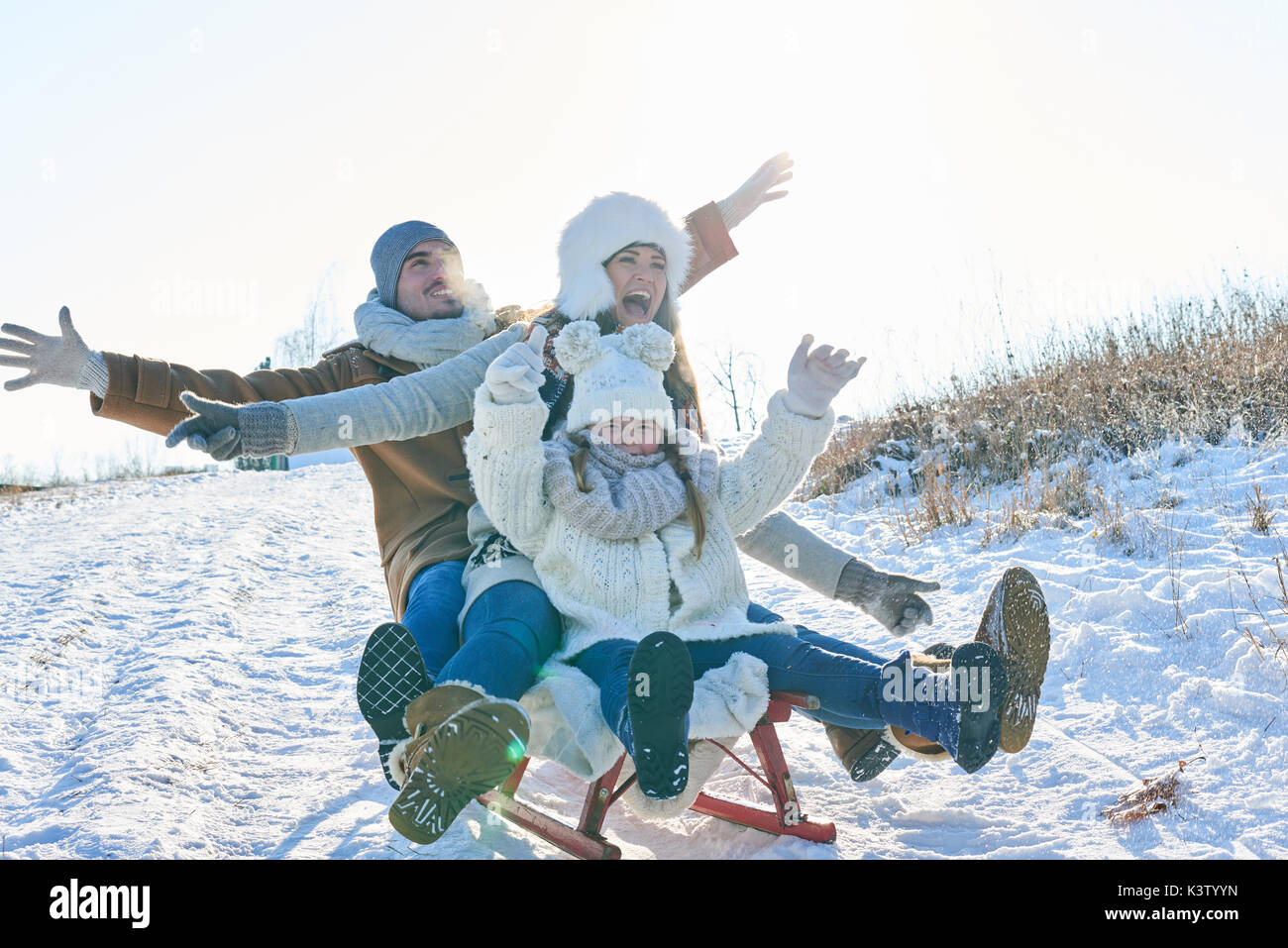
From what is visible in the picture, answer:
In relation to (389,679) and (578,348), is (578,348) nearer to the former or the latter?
(578,348)

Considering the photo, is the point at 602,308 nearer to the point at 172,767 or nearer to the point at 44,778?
the point at 172,767

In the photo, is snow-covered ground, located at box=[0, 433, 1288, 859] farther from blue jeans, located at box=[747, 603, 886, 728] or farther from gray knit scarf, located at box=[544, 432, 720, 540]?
gray knit scarf, located at box=[544, 432, 720, 540]

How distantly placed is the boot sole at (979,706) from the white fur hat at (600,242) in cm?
148

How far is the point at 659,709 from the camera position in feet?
6.06

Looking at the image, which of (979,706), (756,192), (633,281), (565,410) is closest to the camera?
(979,706)

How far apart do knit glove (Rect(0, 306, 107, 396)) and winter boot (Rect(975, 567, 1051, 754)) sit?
2.31 meters

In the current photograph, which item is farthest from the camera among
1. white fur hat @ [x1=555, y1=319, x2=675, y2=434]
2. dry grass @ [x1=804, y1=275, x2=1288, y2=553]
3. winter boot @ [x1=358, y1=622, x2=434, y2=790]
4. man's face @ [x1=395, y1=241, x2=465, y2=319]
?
dry grass @ [x1=804, y1=275, x2=1288, y2=553]

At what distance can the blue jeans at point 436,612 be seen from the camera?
7.64 feet

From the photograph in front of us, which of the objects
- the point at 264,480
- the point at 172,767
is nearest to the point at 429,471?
the point at 172,767

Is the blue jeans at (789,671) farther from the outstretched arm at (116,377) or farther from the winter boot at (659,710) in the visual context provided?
the outstretched arm at (116,377)

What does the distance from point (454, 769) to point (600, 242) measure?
1.67m

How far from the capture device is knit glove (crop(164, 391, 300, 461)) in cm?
208

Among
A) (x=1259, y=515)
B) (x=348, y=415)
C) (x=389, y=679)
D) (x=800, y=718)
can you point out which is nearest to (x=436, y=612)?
(x=389, y=679)

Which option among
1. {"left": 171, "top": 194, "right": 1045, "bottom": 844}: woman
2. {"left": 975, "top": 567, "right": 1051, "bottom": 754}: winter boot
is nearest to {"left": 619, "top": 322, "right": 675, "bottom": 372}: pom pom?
{"left": 171, "top": 194, "right": 1045, "bottom": 844}: woman
